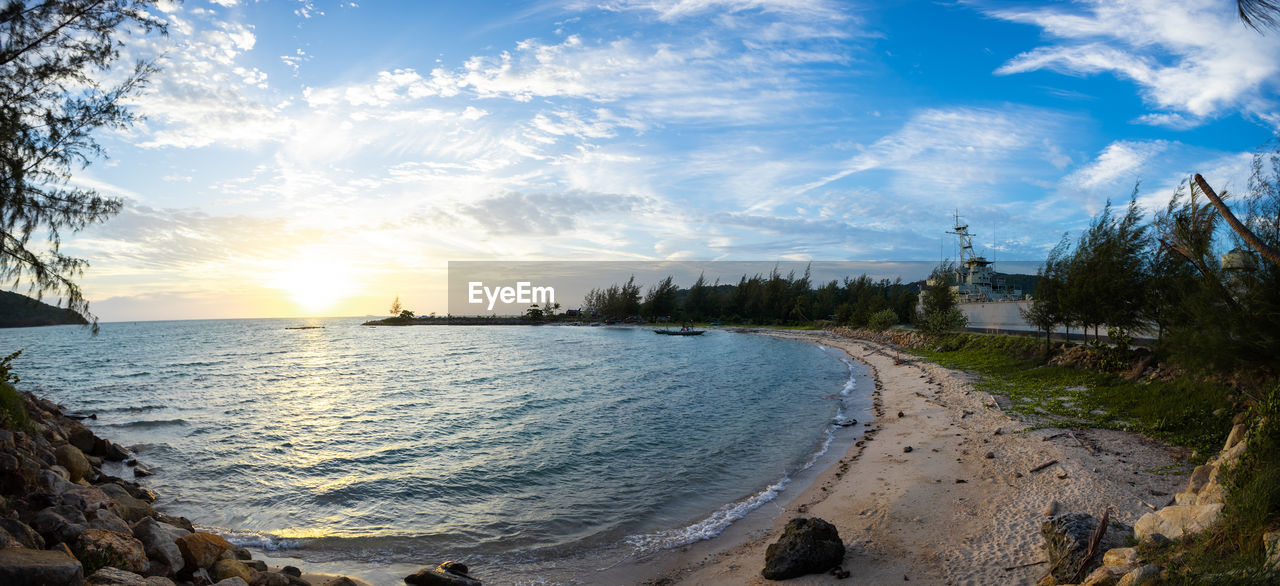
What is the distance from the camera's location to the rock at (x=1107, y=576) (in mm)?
5879

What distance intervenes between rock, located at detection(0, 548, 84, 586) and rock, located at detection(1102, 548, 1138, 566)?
420 inches

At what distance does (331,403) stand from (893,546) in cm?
2905

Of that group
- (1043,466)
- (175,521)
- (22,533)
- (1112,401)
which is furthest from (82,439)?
(1112,401)

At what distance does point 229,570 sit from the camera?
7.55 meters

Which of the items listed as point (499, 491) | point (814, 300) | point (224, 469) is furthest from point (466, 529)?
point (814, 300)

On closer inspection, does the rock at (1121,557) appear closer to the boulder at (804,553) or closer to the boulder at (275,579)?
the boulder at (804,553)

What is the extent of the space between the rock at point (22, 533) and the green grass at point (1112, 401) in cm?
1949

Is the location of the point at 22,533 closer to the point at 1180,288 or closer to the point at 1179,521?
the point at 1179,521

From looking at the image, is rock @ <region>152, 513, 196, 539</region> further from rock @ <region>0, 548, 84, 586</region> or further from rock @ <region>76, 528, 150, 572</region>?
rock @ <region>0, 548, 84, 586</region>

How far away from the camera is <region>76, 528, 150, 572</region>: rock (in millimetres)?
6121

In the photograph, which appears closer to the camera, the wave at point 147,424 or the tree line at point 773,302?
the wave at point 147,424

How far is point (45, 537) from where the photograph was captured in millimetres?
6211

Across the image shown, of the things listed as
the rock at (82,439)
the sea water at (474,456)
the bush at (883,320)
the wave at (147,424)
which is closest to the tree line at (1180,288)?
the sea water at (474,456)

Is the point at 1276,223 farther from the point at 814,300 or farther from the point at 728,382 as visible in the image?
the point at 814,300
